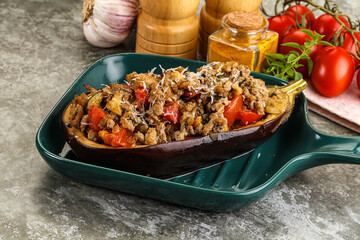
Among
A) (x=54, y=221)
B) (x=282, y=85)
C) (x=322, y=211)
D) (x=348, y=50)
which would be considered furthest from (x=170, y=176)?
(x=348, y=50)

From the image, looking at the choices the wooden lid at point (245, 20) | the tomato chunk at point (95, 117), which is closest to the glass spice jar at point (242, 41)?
the wooden lid at point (245, 20)

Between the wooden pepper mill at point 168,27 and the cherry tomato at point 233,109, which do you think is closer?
the cherry tomato at point 233,109

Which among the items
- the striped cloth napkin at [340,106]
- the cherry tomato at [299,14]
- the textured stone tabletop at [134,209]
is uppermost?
the cherry tomato at [299,14]

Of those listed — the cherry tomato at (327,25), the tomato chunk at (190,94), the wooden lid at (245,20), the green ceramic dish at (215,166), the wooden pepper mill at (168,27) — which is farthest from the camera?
the cherry tomato at (327,25)

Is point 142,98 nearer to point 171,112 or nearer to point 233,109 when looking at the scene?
point 171,112

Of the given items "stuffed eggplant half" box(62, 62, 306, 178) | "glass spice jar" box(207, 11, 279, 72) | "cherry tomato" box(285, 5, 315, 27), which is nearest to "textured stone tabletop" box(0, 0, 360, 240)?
"stuffed eggplant half" box(62, 62, 306, 178)

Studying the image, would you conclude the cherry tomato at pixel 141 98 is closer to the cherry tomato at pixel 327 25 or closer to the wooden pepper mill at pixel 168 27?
the wooden pepper mill at pixel 168 27

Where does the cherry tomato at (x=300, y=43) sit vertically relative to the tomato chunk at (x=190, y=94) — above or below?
below
